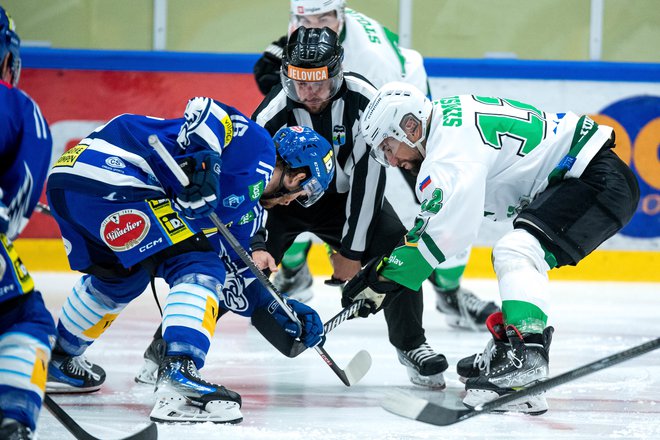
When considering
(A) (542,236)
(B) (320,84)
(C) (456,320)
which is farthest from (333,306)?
(A) (542,236)

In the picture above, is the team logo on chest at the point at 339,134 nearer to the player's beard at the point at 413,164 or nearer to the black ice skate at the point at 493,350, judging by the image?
the player's beard at the point at 413,164

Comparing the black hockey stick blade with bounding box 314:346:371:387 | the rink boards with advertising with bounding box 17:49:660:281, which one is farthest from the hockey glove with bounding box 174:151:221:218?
the rink boards with advertising with bounding box 17:49:660:281

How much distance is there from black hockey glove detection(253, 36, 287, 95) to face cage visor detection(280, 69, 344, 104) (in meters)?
0.86

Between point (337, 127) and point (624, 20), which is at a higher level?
point (337, 127)

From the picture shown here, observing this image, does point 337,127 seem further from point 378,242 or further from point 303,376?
point 303,376

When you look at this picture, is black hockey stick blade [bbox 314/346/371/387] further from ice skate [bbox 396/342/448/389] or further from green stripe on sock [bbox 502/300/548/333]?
green stripe on sock [bbox 502/300/548/333]

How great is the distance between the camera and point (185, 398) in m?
2.32

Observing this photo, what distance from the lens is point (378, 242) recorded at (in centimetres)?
331

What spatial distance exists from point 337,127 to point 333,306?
159 centimetres

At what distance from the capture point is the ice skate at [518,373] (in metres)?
2.51

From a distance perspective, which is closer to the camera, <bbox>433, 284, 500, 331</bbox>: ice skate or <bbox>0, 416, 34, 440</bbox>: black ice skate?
<bbox>0, 416, 34, 440</bbox>: black ice skate

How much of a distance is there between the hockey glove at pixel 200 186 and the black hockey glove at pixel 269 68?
5.50 ft

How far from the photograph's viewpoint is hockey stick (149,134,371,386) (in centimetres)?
232

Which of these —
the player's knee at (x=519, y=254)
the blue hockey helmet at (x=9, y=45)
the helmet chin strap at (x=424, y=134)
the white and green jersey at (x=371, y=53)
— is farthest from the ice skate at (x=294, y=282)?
the blue hockey helmet at (x=9, y=45)
